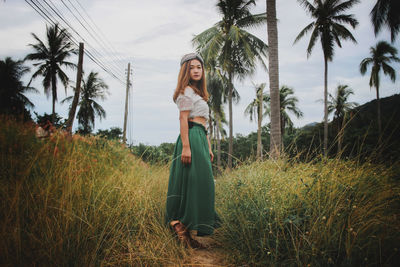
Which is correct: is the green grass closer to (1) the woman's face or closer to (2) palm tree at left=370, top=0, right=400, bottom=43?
(1) the woman's face

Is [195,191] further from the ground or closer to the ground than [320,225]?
further from the ground

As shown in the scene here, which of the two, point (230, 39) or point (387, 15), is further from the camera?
point (230, 39)

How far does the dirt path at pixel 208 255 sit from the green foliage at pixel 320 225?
0.36 ft

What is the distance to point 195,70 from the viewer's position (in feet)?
7.64

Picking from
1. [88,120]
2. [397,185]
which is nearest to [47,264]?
[397,185]

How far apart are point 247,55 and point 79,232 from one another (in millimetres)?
13753

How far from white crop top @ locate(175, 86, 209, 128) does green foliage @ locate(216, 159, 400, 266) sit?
1033 mm

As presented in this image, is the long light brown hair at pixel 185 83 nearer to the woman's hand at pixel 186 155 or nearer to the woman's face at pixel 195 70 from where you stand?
the woman's face at pixel 195 70

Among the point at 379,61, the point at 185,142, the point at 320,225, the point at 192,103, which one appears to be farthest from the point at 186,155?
the point at 379,61

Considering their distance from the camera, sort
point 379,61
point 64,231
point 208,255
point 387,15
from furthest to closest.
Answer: point 379,61 → point 387,15 → point 208,255 → point 64,231

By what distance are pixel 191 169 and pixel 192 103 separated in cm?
69

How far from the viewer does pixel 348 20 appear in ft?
50.5

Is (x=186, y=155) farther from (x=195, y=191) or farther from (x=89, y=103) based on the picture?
(x=89, y=103)

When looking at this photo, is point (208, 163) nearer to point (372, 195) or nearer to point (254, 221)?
point (254, 221)
